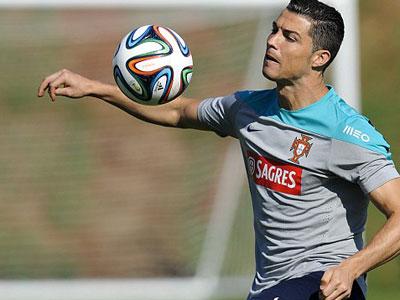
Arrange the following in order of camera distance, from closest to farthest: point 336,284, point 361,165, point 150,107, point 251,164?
point 336,284
point 361,165
point 251,164
point 150,107

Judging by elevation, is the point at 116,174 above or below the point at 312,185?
below

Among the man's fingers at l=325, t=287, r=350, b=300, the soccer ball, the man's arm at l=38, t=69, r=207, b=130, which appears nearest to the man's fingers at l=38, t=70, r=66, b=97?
the man's arm at l=38, t=69, r=207, b=130

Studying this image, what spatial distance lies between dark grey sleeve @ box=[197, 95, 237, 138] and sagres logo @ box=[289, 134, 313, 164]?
53cm

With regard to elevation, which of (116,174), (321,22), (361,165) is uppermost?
(321,22)

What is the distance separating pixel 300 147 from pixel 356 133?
0.99 ft

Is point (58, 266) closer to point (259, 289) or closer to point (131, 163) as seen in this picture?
point (131, 163)

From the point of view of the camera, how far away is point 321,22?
554 cm

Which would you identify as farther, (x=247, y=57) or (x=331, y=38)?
(x=247, y=57)

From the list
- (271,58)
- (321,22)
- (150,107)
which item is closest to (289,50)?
(271,58)

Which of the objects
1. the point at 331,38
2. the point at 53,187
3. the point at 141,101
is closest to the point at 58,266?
the point at 53,187

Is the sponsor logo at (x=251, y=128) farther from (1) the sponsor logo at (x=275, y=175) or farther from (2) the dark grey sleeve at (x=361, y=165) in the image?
(2) the dark grey sleeve at (x=361, y=165)

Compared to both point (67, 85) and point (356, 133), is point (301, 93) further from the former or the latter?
point (67, 85)

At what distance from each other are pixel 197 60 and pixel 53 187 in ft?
4.65

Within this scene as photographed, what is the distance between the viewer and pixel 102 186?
874cm
